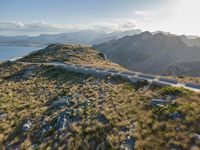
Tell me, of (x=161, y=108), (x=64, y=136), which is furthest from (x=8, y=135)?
(x=161, y=108)

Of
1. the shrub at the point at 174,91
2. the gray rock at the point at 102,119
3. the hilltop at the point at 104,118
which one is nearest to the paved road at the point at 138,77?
the hilltop at the point at 104,118

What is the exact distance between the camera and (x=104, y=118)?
74.6 feet

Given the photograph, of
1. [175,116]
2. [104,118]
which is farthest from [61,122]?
[175,116]

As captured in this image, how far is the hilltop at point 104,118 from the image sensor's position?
18422mm

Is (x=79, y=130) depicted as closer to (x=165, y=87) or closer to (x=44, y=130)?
(x=44, y=130)

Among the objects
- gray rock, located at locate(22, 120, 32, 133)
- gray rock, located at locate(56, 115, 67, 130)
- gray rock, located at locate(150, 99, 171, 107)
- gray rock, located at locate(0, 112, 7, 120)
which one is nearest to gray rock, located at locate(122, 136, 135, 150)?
gray rock, located at locate(150, 99, 171, 107)

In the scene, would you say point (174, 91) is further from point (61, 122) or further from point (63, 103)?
point (63, 103)

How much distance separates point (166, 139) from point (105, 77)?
2325 cm

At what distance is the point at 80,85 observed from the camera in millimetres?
37375

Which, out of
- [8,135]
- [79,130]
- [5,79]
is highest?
[79,130]

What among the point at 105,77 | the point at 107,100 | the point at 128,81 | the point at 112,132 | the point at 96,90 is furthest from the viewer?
the point at 105,77

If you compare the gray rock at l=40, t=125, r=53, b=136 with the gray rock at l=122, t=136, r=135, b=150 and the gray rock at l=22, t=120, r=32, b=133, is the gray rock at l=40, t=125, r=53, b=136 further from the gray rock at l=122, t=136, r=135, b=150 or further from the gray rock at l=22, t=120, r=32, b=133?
the gray rock at l=122, t=136, r=135, b=150

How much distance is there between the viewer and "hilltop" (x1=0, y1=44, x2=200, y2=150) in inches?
725

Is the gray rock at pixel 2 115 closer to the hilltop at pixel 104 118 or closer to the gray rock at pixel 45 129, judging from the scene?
the hilltop at pixel 104 118
